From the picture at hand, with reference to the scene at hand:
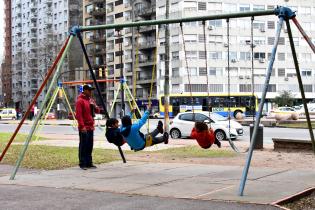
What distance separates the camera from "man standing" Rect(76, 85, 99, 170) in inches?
498

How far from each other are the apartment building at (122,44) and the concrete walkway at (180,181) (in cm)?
6701

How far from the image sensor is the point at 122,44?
90.4 metres

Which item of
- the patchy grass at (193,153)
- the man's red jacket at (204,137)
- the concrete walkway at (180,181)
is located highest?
the man's red jacket at (204,137)

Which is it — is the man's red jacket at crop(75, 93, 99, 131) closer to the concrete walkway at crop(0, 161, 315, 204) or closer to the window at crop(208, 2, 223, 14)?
the concrete walkway at crop(0, 161, 315, 204)

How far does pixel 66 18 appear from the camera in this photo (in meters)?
116

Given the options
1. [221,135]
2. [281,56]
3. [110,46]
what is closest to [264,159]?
[221,135]

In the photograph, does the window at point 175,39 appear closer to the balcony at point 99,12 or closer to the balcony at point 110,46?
Answer: the balcony at point 110,46

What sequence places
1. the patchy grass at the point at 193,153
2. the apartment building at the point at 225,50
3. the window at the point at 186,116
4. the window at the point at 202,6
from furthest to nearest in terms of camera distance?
the window at the point at 202,6, the apartment building at the point at 225,50, the window at the point at 186,116, the patchy grass at the point at 193,153

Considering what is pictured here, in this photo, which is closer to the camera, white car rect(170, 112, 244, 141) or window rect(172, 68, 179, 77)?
white car rect(170, 112, 244, 141)

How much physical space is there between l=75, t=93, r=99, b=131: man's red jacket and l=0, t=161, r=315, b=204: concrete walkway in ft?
3.33

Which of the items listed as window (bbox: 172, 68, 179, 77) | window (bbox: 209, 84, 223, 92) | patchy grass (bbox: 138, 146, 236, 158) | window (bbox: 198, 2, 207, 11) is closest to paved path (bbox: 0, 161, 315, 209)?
patchy grass (bbox: 138, 146, 236, 158)

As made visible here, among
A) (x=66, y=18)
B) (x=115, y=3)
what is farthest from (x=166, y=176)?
(x=66, y=18)

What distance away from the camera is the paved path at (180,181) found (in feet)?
29.1

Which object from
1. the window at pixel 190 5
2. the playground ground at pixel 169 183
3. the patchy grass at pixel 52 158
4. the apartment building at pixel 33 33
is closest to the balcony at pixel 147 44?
the window at pixel 190 5
